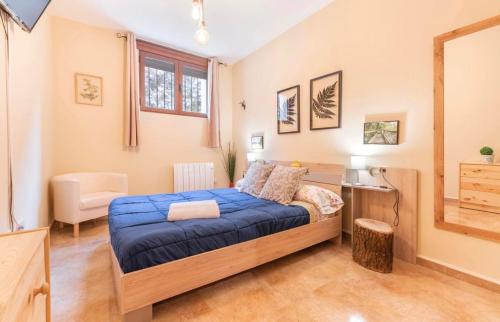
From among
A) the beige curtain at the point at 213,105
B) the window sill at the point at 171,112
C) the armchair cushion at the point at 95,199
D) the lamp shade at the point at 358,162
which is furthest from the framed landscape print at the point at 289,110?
the armchair cushion at the point at 95,199

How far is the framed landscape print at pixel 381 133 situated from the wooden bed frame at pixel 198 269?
97cm

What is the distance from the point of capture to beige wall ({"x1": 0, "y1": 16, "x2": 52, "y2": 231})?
163cm

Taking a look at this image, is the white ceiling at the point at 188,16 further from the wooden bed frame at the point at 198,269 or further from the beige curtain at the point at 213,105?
the wooden bed frame at the point at 198,269

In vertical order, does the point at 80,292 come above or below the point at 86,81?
below

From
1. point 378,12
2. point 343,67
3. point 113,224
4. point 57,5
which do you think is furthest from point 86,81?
point 378,12

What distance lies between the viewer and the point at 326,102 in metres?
2.84

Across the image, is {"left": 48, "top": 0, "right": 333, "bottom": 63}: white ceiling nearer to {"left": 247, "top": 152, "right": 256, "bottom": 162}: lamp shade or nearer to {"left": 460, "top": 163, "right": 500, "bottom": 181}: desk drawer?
{"left": 247, "top": 152, "right": 256, "bottom": 162}: lamp shade

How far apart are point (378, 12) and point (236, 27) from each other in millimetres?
1903

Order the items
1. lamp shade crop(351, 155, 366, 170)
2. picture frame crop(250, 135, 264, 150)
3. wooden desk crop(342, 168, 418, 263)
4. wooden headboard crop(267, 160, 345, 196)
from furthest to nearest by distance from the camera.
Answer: picture frame crop(250, 135, 264, 150) → wooden headboard crop(267, 160, 345, 196) → lamp shade crop(351, 155, 366, 170) → wooden desk crop(342, 168, 418, 263)

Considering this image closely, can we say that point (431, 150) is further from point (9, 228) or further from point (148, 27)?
point (148, 27)

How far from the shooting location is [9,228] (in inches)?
59.8

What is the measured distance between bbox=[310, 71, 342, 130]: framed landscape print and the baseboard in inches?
64.3

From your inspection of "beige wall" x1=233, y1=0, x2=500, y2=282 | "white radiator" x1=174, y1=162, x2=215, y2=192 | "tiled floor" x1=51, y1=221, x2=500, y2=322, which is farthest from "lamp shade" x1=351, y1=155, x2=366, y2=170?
"white radiator" x1=174, y1=162, x2=215, y2=192

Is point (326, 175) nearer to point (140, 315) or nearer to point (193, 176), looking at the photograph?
point (140, 315)
